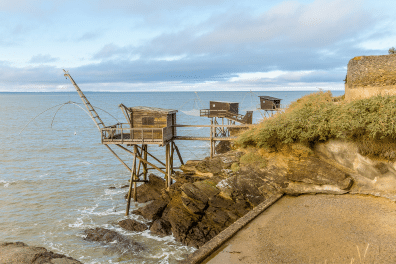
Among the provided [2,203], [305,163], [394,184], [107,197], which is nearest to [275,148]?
[305,163]

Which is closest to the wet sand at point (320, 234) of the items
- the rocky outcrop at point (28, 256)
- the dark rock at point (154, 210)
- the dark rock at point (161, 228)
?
the rocky outcrop at point (28, 256)

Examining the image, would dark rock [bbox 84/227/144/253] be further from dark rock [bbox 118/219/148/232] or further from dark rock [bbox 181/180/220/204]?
dark rock [bbox 181/180/220/204]

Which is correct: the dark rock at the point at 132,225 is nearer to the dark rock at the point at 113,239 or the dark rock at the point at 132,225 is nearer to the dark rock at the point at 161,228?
the dark rock at the point at 161,228

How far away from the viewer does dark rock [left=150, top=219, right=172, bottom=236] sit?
17234 millimetres

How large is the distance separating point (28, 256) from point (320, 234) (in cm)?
1157

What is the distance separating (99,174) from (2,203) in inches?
380

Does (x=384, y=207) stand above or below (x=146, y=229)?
above

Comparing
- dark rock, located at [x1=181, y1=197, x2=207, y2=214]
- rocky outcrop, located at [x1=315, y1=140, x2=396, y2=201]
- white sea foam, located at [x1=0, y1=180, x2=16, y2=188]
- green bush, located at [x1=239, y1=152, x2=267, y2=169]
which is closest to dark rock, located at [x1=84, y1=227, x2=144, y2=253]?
dark rock, located at [x1=181, y1=197, x2=207, y2=214]

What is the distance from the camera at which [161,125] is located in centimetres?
2081

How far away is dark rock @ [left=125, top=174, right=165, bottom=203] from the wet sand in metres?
13.9

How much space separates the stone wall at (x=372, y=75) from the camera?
46.1ft

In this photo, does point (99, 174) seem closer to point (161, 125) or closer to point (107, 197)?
point (107, 197)

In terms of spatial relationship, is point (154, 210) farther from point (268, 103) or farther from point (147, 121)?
point (268, 103)

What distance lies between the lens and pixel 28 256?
40.9 feet
